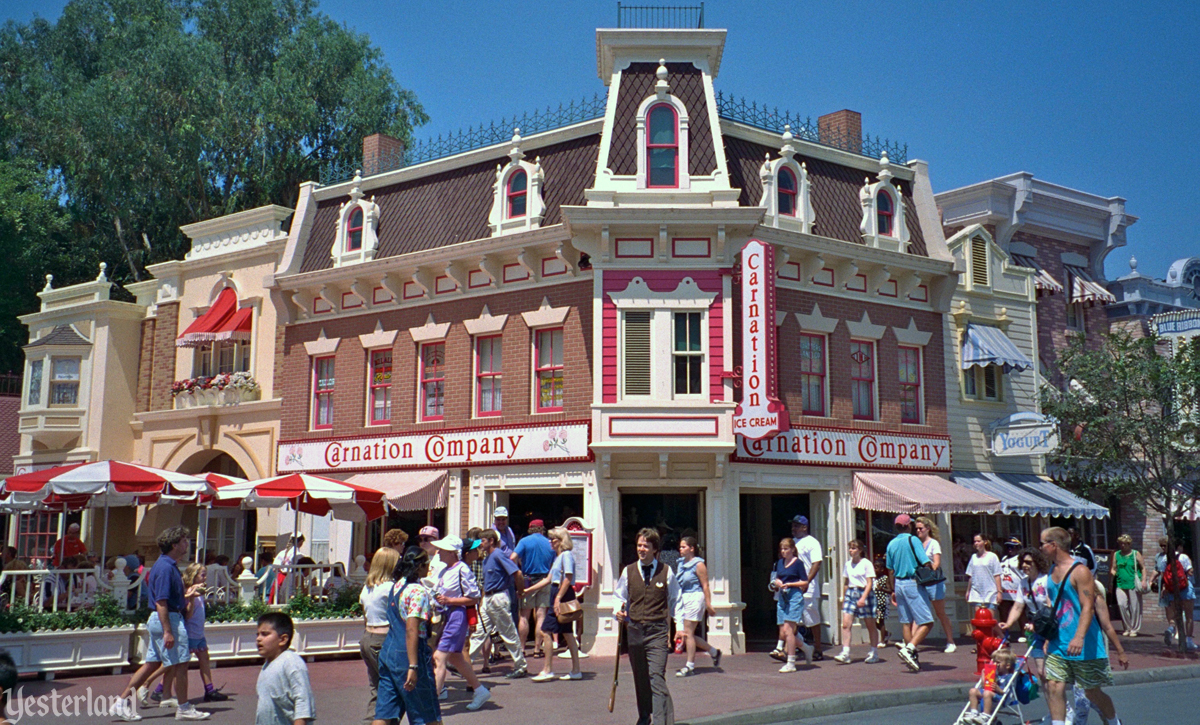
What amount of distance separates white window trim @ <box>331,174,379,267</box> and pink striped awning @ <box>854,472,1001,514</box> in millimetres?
10767

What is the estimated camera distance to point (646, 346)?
1789cm

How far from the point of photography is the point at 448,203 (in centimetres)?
2147

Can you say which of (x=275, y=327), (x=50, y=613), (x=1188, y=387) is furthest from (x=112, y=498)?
(x=1188, y=387)

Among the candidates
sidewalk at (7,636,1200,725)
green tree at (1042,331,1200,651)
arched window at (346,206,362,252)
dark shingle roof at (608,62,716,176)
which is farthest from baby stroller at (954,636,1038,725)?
arched window at (346,206,362,252)

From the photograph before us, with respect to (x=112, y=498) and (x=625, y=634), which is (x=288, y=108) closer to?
(x=112, y=498)

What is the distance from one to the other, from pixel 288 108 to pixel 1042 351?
79.9ft

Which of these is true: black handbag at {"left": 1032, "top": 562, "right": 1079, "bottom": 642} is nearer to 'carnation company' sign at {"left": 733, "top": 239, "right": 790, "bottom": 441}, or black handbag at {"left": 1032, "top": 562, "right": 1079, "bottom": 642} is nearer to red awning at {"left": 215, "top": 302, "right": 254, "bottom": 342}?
'carnation company' sign at {"left": 733, "top": 239, "right": 790, "bottom": 441}

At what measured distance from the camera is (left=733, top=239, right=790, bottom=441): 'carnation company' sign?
56.7ft

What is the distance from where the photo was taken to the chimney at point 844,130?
2238 centimetres

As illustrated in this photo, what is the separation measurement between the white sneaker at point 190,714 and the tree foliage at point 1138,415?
47.5 ft

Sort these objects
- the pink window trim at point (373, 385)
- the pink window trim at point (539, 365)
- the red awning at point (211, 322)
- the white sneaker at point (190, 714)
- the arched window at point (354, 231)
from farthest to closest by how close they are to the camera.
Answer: the red awning at point (211, 322), the arched window at point (354, 231), the pink window trim at point (373, 385), the pink window trim at point (539, 365), the white sneaker at point (190, 714)

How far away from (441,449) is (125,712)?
9.94m

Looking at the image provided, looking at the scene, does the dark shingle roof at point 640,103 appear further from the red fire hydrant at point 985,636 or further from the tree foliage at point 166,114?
the tree foliage at point 166,114

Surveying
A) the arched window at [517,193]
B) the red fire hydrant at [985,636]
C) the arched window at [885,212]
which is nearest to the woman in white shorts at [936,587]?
the red fire hydrant at [985,636]
